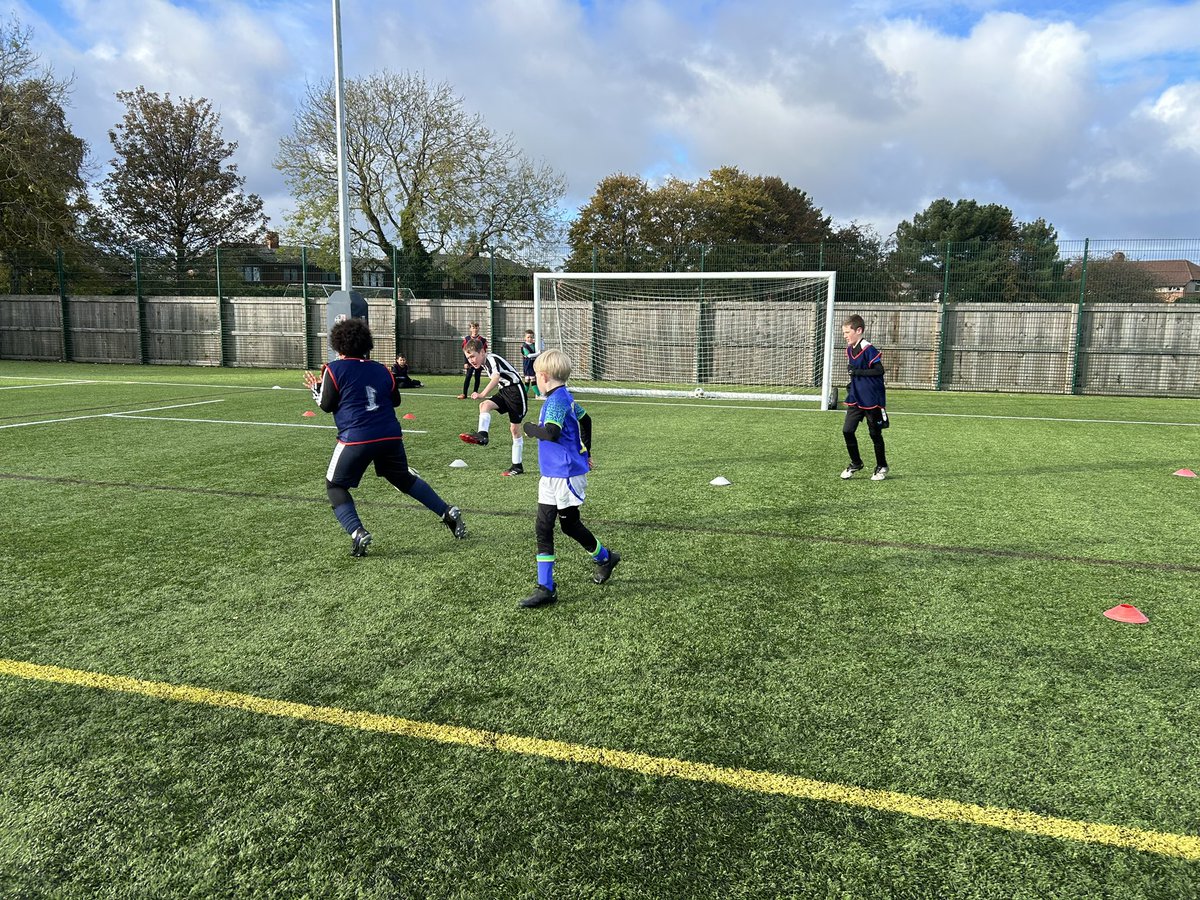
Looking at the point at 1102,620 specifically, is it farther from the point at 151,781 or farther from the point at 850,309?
the point at 850,309

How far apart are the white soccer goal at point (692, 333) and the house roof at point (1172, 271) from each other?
7909mm

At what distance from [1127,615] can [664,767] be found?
3.19m

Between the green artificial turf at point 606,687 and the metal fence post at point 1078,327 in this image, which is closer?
the green artificial turf at point 606,687

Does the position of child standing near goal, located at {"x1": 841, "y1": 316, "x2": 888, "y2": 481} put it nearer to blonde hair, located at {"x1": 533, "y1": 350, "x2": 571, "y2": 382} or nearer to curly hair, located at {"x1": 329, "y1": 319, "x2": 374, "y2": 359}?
blonde hair, located at {"x1": 533, "y1": 350, "x2": 571, "y2": 382}

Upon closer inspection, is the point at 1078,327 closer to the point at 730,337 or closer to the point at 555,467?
the point at 730,337

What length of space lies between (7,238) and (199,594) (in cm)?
3469

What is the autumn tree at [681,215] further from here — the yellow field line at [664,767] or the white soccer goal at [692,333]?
the yellow field line at [664,767]

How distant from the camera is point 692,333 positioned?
22.2 meters

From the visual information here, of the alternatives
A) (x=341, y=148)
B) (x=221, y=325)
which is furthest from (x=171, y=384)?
(x=221, y=325)

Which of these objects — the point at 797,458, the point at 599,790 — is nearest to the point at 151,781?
the point at 599,790

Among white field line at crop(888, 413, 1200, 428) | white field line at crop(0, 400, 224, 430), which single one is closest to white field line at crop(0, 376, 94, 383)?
white field line at crop(0, 400, 224, 430)

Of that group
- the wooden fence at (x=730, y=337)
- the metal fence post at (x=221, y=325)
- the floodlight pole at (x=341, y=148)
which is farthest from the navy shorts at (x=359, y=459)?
the metal fence post at (x=221, y=325)

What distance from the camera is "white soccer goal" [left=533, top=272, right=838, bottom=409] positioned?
2106cm

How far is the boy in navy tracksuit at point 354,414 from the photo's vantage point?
218 inches
